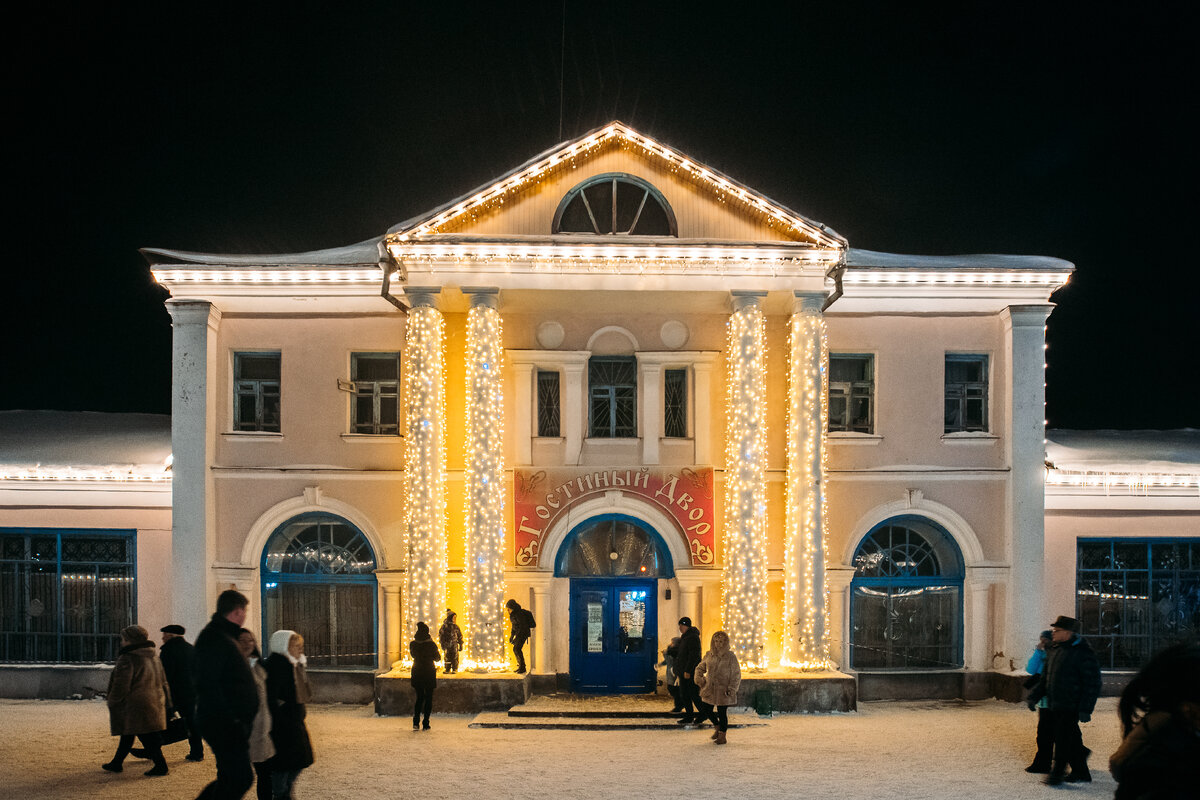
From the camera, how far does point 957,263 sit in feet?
60.9

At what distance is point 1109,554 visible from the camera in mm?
18719

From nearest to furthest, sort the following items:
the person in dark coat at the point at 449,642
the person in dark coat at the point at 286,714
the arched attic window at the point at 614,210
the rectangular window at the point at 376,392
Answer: the person in dark coat at the point at 286,714
the person in dark coat at the point at 449,642
the arched attic window at the point at 614,210
the rectangular window at the point at 376,392

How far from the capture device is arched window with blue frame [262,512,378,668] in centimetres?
1828

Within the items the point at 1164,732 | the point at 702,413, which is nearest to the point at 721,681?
the point at 702,413

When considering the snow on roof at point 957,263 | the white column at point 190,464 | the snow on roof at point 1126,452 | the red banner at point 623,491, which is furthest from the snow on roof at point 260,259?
the snow on roof at point 1126,452

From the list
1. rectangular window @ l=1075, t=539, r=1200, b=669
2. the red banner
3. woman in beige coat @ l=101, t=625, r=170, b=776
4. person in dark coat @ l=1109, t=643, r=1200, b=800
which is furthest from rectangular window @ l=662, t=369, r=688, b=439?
person in dark coat @ l=1109, t=643, r=1200, b=800

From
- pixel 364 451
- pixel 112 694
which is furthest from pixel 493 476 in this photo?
pixel 112 694

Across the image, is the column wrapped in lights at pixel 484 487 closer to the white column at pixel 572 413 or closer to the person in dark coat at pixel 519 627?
the person in dark coat at pixel 519 627

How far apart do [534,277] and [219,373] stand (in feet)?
20.1

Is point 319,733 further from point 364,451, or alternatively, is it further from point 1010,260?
point 1010,260

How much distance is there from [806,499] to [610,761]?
6229 millimetres

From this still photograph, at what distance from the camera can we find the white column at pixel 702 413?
1809 cm

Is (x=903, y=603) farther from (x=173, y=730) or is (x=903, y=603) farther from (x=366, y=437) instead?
(x=173, y=730)

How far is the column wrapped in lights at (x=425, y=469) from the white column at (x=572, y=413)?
2.27 meters
